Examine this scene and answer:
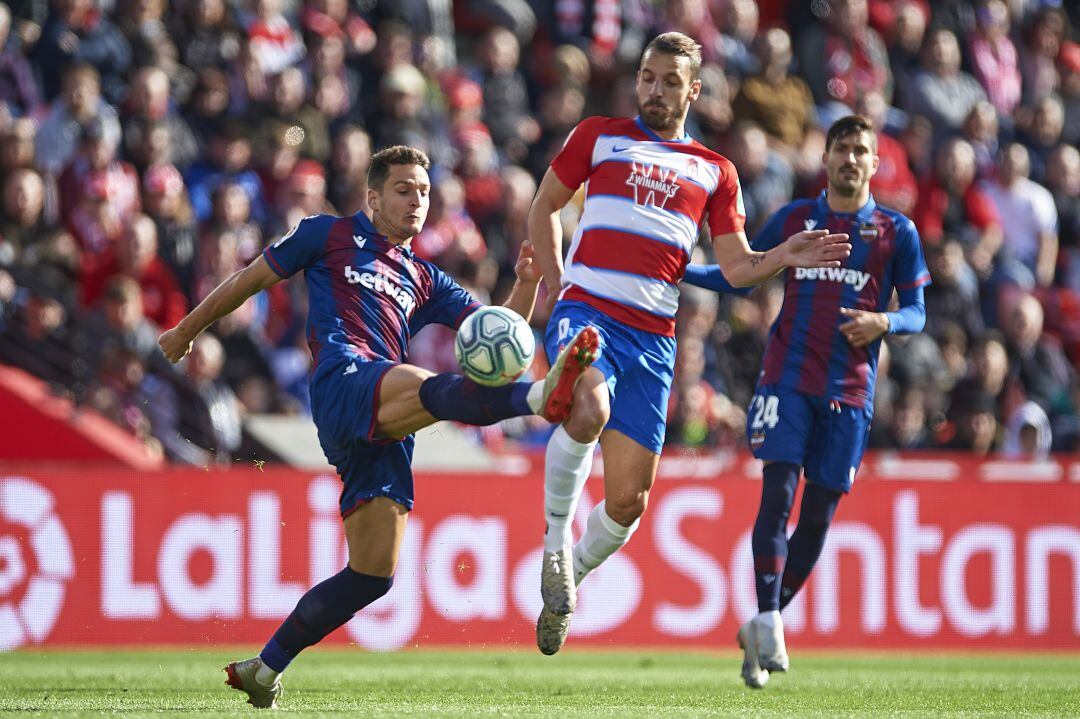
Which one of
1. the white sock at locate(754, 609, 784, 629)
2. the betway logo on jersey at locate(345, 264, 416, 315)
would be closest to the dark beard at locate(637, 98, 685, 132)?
the betway logo on jersey at locate(345, 264, 416, 315)

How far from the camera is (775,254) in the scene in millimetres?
7355

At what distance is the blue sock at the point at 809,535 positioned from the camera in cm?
849

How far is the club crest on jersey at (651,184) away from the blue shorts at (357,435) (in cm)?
139

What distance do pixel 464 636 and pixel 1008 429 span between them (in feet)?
16.6

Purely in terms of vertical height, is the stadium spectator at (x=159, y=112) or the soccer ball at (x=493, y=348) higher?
the stadium spectator at (x=159, y=112)

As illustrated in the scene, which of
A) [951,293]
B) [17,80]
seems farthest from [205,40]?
[951,293]

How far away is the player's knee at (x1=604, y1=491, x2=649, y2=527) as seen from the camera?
7.59 m

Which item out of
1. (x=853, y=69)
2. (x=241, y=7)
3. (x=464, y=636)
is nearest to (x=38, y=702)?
(x=464, y=636)

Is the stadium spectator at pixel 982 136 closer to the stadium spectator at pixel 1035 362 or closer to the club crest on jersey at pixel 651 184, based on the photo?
the stadium spectator at pixel 1035 362

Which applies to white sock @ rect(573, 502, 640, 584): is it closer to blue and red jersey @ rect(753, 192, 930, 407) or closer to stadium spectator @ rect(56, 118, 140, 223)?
blue and red jersey @ rect(753, 192, 930, 407)

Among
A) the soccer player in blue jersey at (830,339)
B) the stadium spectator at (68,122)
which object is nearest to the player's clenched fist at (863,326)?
the soccer player in blue jersey at (830,339)

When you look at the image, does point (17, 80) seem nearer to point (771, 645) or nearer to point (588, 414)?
point (588, 414)

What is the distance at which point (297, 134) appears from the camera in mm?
13484

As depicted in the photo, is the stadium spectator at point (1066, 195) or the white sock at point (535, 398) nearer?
the white sock at point (535, 398)
